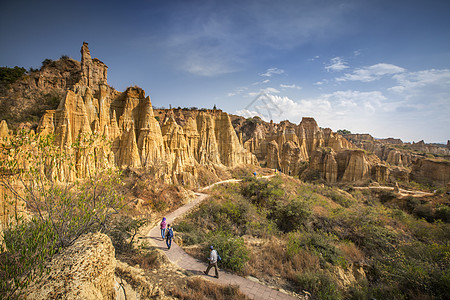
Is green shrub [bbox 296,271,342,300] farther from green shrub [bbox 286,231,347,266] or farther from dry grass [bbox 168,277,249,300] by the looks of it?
dry grass [bbox 168,277,249,300]

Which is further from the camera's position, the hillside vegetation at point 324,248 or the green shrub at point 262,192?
the green shrub at point 262,192

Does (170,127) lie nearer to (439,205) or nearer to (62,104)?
(62,104)

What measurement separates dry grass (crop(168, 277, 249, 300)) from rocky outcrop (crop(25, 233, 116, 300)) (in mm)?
2483

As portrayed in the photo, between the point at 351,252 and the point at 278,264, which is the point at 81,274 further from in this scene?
the point at 351,252

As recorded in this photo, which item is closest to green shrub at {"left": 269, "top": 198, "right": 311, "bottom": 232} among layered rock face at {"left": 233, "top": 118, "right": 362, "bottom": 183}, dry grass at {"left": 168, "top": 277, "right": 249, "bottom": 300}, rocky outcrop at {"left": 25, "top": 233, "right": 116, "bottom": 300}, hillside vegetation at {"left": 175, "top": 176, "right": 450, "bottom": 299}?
hillside vegetation at {"left": 175, "top": 176, "right": 450, "bottom": 299}

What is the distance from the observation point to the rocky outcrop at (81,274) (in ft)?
11.2

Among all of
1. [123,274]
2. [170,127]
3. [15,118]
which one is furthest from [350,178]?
[15,118]

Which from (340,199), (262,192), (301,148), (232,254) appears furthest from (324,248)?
(301,148)

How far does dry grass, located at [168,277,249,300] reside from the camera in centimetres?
599

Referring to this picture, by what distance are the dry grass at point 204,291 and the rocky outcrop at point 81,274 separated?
2.48 m

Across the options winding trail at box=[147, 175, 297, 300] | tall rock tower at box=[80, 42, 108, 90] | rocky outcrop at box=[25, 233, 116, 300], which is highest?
tall rock tower at box=[80, 42, 108, 90]

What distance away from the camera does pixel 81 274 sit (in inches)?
148

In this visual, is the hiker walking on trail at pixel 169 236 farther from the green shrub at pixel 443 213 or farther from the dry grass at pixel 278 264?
the green shrub at pixel 443 213

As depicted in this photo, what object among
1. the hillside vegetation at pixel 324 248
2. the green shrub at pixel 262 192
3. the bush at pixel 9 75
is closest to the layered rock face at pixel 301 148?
the hillside vegetation at pixel 324 248
